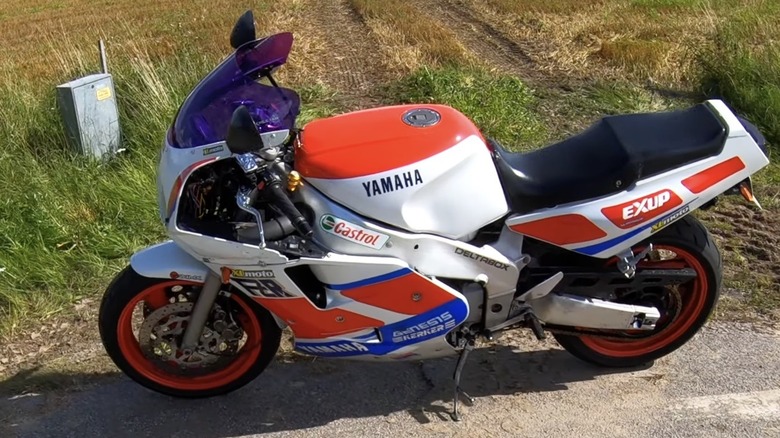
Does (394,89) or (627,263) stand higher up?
(627,263)

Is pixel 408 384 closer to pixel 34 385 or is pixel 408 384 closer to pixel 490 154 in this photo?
pixel 490 154

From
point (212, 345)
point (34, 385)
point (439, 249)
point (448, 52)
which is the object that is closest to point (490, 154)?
point (439, 249)

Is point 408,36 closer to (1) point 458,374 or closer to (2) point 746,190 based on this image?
(2) point 746,190

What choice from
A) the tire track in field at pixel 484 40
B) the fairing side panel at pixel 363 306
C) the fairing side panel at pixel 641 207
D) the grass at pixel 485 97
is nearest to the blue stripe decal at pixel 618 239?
the fairing side panel at pixel 641 207

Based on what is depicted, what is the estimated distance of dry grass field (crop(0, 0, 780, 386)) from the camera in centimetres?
448

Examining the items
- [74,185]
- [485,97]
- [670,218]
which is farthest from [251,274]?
[485,97]

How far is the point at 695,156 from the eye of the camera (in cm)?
311

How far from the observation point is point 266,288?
122 inches

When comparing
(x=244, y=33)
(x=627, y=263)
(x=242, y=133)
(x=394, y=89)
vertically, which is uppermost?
(x=244, y=33)

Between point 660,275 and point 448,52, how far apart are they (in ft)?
22.8

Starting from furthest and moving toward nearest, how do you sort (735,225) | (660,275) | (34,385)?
(735,225) < (34,385) < (660,275)

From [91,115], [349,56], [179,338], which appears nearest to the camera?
[179,338]

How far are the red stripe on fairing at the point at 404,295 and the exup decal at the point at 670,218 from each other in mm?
868

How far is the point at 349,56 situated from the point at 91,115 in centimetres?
482
